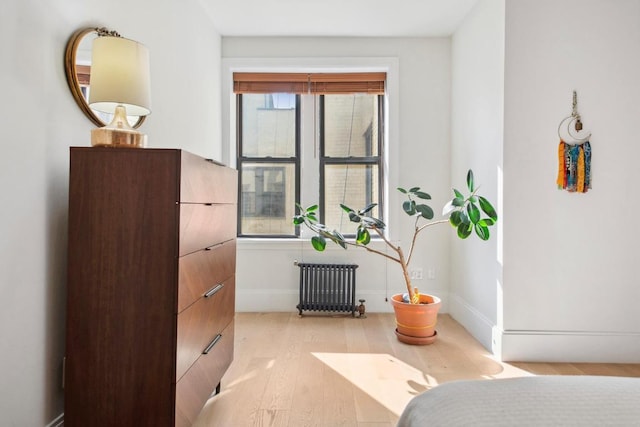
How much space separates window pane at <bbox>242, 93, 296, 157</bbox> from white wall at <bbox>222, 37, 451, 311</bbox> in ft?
1.30

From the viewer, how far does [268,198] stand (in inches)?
146

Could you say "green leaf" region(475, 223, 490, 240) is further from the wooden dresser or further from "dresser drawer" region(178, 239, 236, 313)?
the wooden dresser

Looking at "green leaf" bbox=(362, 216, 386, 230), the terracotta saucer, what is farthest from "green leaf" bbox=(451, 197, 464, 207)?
the terracotta saucer

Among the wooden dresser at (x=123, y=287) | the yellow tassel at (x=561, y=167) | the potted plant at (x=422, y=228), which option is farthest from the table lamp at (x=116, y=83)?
the yellow tassel at (x=561, y=167)

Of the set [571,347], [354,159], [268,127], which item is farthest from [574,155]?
[268,127]

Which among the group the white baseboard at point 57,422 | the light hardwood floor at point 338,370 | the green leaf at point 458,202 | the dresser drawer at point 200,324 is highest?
the green leaf at point 458,202

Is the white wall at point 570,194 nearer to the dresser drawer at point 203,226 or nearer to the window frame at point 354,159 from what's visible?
the window frame at point 354,159

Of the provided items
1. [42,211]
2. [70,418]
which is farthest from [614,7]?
[70,418]

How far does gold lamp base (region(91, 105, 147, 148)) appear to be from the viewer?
1.38 meters

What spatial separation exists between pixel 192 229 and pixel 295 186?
2.29 m

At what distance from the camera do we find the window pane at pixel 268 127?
146 inches

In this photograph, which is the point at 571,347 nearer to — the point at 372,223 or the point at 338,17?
the point at 372,223

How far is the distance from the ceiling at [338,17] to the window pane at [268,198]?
1.26 meters

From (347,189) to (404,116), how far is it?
0.89 m
